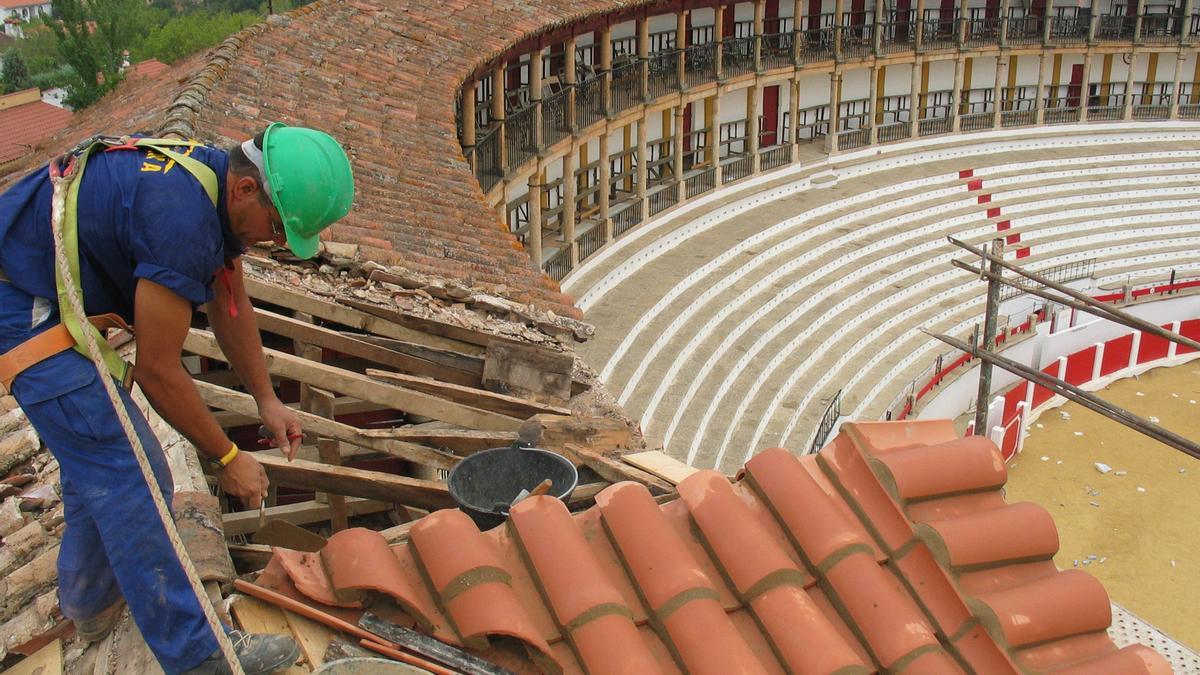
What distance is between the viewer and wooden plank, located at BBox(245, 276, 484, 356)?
6402 millimetres

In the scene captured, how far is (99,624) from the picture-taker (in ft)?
13.0

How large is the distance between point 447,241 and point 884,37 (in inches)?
1084

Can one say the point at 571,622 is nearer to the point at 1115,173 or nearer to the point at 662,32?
the point at 662,32

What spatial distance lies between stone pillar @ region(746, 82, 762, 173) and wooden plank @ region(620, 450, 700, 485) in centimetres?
2363

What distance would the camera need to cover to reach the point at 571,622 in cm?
400

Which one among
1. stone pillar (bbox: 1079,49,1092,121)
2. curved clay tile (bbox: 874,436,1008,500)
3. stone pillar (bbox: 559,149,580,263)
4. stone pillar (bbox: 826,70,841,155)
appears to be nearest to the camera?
curved clay tile (bbox: 874,436,1008,500)

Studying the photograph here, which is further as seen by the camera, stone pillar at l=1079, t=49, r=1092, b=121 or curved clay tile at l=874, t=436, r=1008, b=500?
stone pillar at l=1079, t=49, r=1092, b=121

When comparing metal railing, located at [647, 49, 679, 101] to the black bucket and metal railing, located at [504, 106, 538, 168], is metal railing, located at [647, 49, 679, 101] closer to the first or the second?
metal railing, located at [504, 106, 538, 168]

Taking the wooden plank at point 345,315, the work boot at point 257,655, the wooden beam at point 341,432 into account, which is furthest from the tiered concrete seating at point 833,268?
the work boot at point 257,655

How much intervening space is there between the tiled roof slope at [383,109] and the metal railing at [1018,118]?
2202cm

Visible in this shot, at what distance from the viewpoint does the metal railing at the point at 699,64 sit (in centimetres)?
2684

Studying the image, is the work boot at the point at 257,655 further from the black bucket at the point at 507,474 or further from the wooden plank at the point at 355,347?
the wooden plank at the point at 355,347

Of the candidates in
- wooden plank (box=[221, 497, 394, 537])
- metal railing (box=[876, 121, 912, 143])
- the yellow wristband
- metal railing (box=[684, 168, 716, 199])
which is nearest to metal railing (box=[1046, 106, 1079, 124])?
metal railing (box=[876, 121, 912, 143])

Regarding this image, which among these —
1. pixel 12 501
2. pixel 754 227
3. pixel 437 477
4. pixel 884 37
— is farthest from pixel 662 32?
pixel 12 501
